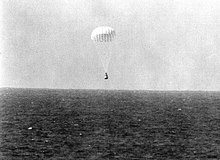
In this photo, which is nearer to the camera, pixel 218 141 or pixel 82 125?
pixel 218 141

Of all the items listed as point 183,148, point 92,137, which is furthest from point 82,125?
point 183,148

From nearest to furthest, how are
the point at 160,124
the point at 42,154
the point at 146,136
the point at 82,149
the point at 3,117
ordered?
the point at 42,154, the point at 82,149, the point at 146,136, the point at 160,124, the point at 3,117

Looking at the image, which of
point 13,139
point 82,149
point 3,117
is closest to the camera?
point 82,149

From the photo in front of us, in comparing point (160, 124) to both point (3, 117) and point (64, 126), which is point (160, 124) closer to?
point (64, 126)

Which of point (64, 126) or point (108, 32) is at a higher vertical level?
point (108, 32)

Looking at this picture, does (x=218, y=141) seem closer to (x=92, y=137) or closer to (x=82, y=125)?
(x=92, y=137)

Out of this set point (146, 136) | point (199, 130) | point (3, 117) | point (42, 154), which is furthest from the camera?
point (3, 117)

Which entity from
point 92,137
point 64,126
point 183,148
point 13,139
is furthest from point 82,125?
point 183,148

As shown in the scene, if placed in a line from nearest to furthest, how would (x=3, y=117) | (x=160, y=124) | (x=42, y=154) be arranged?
1. (x=42, y=154)
2. (x=160, y=124)
3. (x=3, y=117)

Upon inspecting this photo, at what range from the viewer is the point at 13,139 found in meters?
69.8

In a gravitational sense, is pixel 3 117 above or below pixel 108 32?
below

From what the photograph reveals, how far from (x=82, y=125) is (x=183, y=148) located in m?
31.3

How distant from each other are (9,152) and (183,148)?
28.4 m

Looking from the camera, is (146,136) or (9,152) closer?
(9,152)
